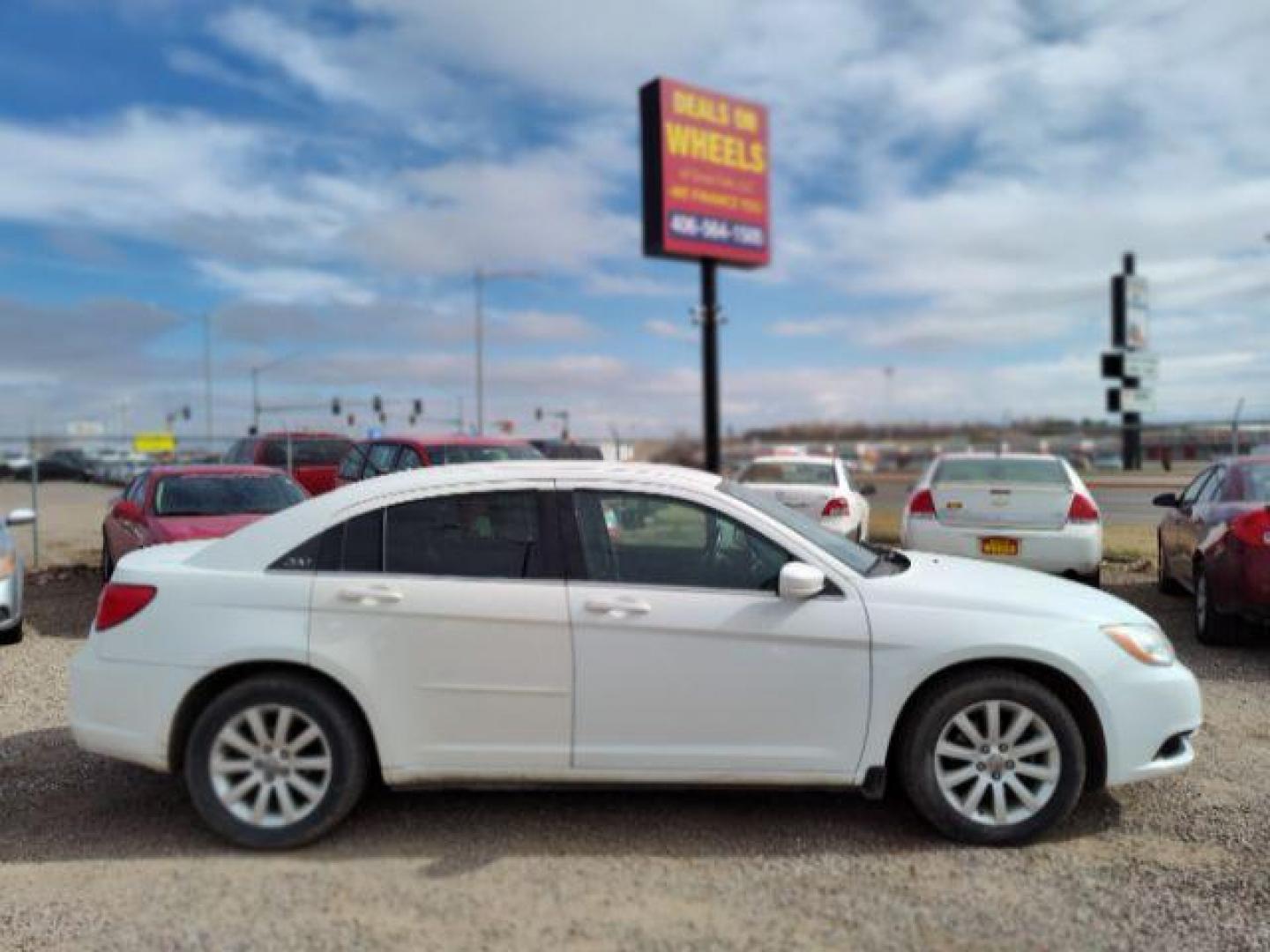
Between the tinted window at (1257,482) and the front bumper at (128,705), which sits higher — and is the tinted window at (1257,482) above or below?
above

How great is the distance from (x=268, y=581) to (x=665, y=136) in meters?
26.4

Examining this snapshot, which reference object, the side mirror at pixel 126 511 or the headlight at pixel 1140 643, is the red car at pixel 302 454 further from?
the headlight at pixel 1140 643

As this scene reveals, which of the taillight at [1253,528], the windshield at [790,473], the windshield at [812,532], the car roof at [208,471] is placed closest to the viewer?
the windshield at [812,532]

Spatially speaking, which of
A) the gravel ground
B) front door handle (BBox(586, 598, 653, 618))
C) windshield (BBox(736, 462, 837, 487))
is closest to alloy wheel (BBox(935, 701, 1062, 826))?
the gravel ground

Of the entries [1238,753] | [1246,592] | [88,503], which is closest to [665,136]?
[88,503]

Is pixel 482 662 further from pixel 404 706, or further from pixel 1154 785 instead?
pixel 1154 785

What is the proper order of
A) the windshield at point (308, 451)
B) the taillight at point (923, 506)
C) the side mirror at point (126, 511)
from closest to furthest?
the side mirror at point (126, 511) → the taillight at point (923, 506) → the windshield at point (308, 451)

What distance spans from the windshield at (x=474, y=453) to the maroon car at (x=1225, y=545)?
22.5 ft

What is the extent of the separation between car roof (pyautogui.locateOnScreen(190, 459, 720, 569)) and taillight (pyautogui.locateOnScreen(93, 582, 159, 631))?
0.22 m

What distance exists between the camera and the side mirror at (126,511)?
32.0ft

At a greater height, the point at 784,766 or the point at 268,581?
the point at 268,581

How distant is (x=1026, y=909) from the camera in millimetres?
3639

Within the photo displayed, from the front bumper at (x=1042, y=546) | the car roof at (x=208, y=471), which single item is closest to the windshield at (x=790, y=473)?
the front bumper at (x=1042, y=546)

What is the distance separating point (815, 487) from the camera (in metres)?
12.4
